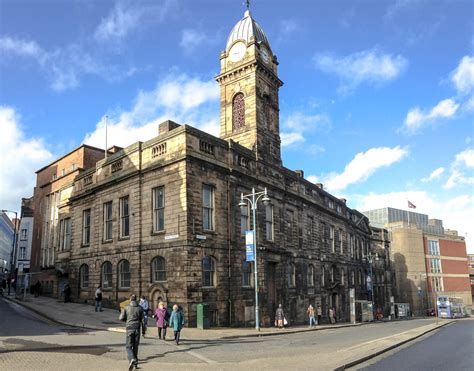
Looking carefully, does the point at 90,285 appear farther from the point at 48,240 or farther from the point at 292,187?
the point at 292,187

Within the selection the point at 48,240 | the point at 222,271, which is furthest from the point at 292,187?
the point at 48,240

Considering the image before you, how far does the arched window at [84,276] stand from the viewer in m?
30.4

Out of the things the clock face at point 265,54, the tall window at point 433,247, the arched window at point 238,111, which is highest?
the clock face at point 265,54

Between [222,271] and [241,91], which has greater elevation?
[241,91]

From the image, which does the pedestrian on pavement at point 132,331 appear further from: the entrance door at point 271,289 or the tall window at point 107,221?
the entrance door at point 271,289

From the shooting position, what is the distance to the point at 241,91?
112ft

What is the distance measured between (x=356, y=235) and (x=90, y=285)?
112 ft

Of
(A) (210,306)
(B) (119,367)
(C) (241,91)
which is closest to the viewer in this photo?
(B) (119,367)

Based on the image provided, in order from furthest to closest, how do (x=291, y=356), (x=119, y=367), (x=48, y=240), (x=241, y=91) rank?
(x=48, y=240), (x=241, y=91), (x=291, y=356), (x=119, y=367)

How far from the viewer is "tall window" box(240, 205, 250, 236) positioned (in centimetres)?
2792

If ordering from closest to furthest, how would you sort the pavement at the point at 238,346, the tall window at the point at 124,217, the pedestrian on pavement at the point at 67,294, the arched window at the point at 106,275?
1. the pavement at the point at 238,346
2. the tall window at the point at 124,217
3. the arched window at the point at 106,275
4. the pedestrian on pavement at the point at 67,294

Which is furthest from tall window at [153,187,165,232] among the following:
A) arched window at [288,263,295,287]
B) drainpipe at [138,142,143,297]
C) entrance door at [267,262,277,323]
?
arched window at [288,263,295,287]

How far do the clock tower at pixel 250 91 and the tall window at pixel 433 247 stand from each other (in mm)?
58705

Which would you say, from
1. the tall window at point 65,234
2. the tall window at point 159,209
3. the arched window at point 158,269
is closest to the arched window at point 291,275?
the arched window at point 158,269
